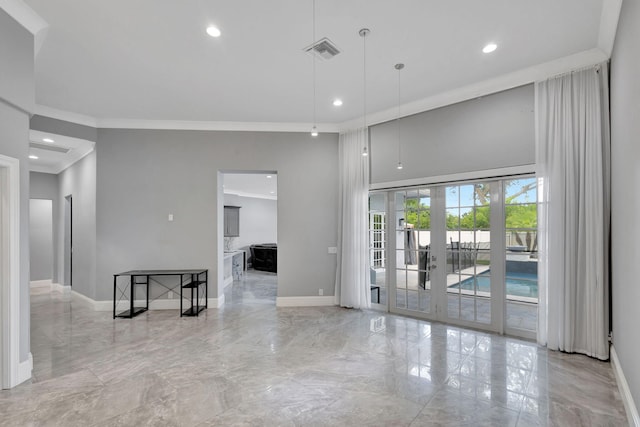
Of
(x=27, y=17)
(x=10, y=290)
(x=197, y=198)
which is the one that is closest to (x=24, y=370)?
(x=10, y=290)

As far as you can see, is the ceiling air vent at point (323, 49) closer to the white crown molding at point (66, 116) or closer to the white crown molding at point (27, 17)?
the white crown molding at point (27, 17)

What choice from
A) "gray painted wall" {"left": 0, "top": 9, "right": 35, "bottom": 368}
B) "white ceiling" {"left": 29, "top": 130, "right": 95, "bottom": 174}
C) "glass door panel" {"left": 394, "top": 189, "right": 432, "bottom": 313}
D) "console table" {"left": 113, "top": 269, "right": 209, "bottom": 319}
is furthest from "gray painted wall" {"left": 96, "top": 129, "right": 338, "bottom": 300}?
"gray painted wall" {"left": 0, "top": 9, "right": 35, "bottom": 368}

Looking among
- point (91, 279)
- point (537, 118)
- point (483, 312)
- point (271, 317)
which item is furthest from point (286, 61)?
point (91, 279)

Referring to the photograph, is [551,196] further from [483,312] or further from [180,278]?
[180,278]

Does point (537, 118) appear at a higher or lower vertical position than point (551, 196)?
higher

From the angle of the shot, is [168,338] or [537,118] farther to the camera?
[168,338]

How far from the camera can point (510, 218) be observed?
158 inches

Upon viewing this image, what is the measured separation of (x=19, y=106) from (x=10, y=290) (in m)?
1.73

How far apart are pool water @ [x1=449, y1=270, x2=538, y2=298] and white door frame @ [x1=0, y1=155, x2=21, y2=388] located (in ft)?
17.3

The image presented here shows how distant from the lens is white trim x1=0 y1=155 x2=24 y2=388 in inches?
109

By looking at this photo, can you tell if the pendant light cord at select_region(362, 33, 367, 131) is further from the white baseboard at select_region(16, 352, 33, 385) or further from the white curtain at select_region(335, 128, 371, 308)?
the white baseboard at select_region(16, 352, 33, 385)

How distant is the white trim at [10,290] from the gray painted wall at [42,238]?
248 inches

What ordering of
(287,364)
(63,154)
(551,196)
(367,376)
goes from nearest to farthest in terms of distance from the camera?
(367,376) < (287,364) < (551,196) < (63,154)

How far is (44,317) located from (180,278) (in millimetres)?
2274
